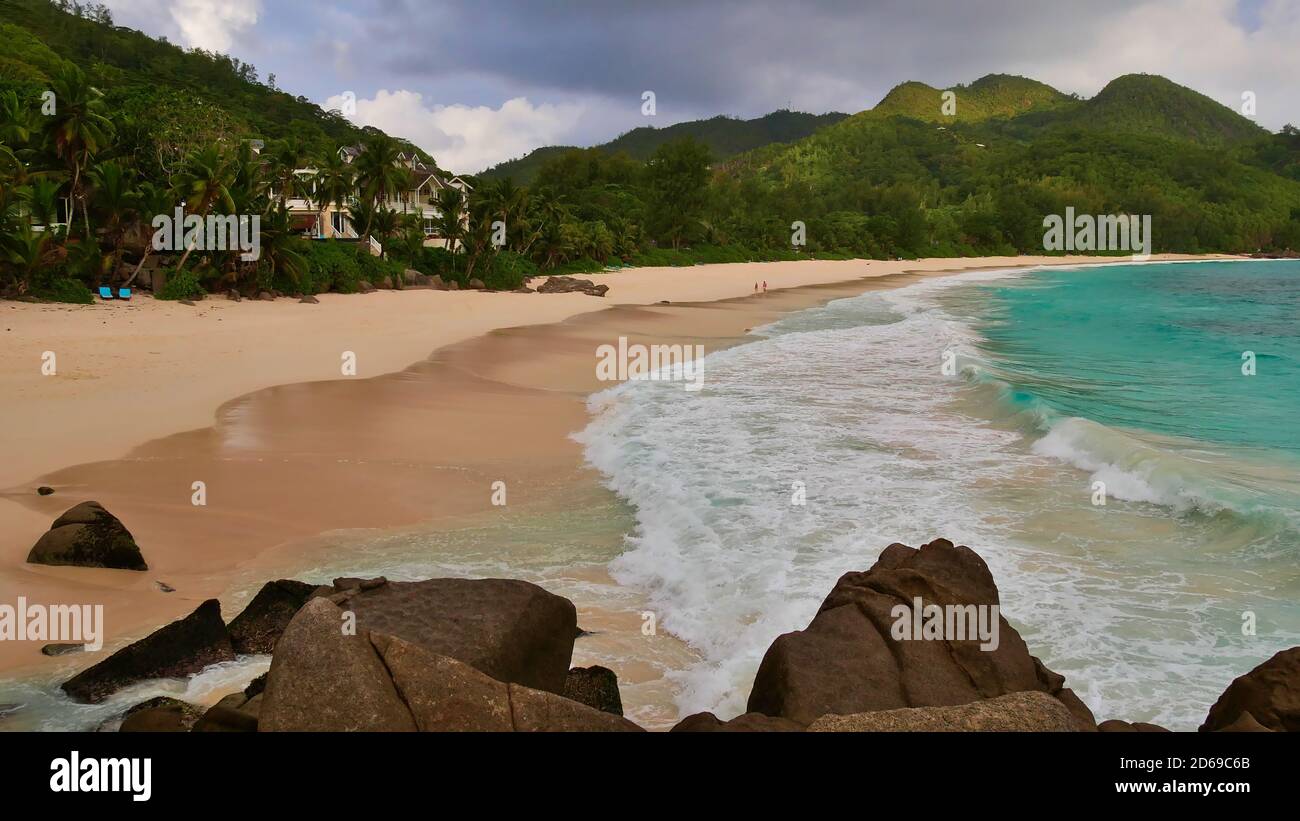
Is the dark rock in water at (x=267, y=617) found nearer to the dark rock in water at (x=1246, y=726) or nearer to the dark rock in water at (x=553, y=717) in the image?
the dark rock in water at (x=553, y=717)

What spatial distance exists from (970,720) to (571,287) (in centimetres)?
5017

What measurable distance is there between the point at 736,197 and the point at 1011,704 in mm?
127057

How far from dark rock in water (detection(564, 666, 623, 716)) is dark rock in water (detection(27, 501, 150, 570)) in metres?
5.37

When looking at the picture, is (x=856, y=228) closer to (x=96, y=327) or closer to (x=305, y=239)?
(x=305, y=239)

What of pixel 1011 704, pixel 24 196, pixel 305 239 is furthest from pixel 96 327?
pixel 1011 704

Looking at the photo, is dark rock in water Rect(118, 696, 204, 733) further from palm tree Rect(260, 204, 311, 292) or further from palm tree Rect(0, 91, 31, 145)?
palm tree Rect(260, 204, 311, 292)

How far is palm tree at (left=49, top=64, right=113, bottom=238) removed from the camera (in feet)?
106

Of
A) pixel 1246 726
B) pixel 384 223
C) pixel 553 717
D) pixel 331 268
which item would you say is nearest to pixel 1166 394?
pixel 1246 726

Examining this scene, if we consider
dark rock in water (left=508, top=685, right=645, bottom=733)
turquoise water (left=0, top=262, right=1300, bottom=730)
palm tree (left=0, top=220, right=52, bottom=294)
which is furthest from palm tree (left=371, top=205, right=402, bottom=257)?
dark rock in water (left=508, top=685, right=645, bottom=733)

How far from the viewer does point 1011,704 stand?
14.6 ft

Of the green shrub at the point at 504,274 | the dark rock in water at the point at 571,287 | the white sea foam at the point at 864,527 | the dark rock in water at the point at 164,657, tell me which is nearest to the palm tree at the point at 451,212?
the green shrub at the point at 504,274

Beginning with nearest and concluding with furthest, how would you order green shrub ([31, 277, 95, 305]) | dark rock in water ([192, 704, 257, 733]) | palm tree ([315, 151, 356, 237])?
dark rock in water ([192, 704, 257, 733]) < green shrub ([31, 277, 95, 305]) < palm tree ([315, 151, 356, 237])

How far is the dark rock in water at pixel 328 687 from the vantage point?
4027mm

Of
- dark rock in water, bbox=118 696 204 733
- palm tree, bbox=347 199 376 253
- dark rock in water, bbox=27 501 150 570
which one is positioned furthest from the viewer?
palm tree, bbox=347 199 376 253
